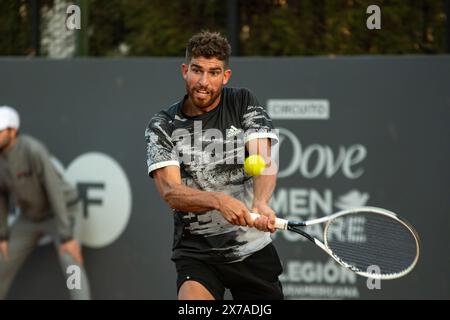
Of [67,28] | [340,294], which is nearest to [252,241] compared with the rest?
[340,294]

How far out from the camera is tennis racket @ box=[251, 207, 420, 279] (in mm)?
4355

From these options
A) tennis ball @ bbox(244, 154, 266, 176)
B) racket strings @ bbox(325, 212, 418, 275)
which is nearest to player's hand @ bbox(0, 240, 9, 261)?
racket strings @ bbox(325, 212, 418, 275)

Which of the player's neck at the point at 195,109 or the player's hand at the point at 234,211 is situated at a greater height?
the player's neck at the point at 195,109

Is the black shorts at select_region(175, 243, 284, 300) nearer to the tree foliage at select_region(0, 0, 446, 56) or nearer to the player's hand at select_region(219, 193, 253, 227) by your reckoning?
the player's hand at select_region(219, 193, 253, 227)

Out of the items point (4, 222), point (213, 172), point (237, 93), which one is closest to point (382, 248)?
point (213, 172)

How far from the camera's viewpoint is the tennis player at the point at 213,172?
14.2 feet

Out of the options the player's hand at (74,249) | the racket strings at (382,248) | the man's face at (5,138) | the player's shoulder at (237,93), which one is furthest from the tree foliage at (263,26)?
the player's shoulder at (237,93)

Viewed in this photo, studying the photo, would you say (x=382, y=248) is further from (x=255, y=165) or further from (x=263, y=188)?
(x=255, y=165)

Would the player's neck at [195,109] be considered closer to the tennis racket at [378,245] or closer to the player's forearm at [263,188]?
the player's forearm at [263,188]

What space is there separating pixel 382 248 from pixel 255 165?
0.86m

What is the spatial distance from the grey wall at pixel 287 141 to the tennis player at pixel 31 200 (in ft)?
0.31

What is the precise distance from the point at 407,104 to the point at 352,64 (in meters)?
0.48
